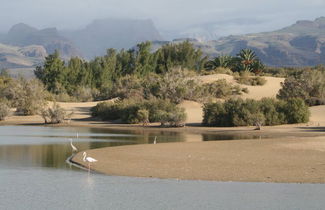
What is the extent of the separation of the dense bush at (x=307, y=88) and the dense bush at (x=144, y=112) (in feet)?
48.3

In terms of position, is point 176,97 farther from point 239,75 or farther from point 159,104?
point 239,75

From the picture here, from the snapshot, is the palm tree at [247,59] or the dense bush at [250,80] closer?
the dense bush at [250,80]

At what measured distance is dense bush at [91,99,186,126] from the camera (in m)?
48.4

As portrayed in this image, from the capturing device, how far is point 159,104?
5291cm

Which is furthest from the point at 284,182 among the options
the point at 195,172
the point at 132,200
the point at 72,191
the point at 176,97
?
the point at 176,97

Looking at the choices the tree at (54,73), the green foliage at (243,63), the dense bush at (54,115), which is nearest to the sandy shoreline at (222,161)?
the dense bush at (54,115)

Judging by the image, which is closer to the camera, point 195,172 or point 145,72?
point 195,172

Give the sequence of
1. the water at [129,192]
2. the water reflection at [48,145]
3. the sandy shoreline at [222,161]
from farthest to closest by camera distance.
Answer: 1. the water reflection at [48,145]
2. the sandy shoreline at [222,161]
3. the water at [129,192]

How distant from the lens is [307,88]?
61.4 metres

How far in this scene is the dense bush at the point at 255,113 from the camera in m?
45.8

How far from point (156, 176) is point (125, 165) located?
9.60 ft

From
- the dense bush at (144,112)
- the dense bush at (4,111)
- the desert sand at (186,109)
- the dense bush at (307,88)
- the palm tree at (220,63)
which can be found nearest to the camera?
the dense bush at (144,112)

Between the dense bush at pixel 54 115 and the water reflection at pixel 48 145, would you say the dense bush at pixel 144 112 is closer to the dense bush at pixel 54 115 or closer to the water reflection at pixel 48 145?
the water reflection at pixel 48 145

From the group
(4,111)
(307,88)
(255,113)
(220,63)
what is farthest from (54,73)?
(255,113)
